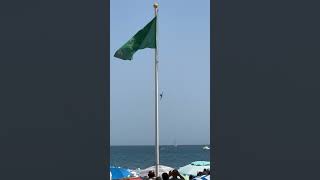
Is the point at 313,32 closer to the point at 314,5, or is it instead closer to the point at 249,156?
the point at 314,5

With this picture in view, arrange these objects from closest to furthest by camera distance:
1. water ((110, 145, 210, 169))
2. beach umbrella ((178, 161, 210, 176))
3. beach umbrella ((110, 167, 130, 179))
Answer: beach umbrella ((110, 167, 130, 179)) → beach umbrella ((178, 161, 210, 176)) → water ((110, 145, 210, 169))

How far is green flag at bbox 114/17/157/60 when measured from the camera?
1078 cm

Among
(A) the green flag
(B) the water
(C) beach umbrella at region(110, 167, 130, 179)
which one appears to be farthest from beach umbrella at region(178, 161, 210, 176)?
(B) the water

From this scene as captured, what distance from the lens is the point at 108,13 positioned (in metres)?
4.92

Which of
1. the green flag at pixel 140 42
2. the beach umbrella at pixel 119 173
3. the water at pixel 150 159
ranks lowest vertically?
the water at pixel 150 159

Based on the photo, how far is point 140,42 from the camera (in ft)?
36.6

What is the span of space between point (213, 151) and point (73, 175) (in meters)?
1.24

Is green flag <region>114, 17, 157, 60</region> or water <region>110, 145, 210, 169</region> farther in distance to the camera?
water <region>110, 145, 210, 169</region>

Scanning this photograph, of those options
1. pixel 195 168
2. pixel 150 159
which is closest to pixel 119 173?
pixel 195 168

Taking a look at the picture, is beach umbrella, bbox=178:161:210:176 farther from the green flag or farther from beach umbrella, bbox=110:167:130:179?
the green flag

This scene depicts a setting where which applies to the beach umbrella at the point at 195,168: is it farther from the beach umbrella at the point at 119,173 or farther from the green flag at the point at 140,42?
the green flag at the point at 140,42

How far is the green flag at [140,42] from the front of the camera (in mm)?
10781

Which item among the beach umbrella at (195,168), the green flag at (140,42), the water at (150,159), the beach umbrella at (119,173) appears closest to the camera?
the green flag at (140,42)

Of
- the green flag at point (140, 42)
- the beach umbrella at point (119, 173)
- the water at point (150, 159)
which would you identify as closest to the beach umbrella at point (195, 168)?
the beach umbrella at point (119, 173)
